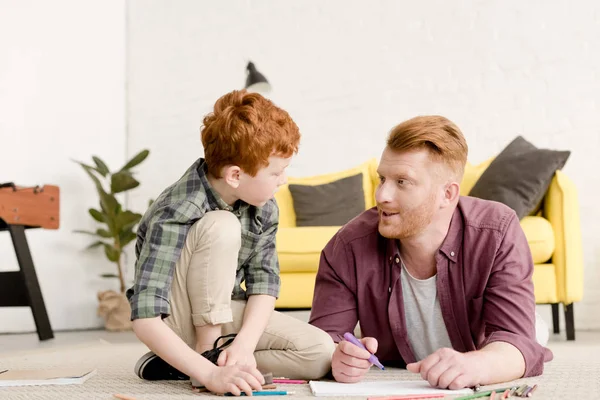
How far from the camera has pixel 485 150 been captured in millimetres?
4227

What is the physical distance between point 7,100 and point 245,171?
2.92 metres

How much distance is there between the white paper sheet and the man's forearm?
0.33 ft

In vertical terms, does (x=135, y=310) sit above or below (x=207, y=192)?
below

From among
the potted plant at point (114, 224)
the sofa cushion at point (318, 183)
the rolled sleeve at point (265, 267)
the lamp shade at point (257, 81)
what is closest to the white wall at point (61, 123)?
the potted plant at point (114, 224)

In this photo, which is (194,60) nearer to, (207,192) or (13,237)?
(13,237)

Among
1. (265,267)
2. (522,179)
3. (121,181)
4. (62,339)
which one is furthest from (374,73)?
(265,267)

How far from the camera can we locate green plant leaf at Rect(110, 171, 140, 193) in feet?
14.2

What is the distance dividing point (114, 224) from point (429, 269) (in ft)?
9.24

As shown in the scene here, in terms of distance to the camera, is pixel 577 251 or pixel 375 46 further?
pixel 375 46

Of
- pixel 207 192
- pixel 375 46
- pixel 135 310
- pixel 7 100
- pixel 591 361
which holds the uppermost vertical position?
pixel 375 46

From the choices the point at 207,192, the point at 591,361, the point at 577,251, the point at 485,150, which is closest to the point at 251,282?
the point at 207,192

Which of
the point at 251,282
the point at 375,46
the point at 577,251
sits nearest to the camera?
the point at 251,282

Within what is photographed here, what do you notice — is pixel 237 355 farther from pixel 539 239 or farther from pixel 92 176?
pixel 92 176

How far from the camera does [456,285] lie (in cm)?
184
